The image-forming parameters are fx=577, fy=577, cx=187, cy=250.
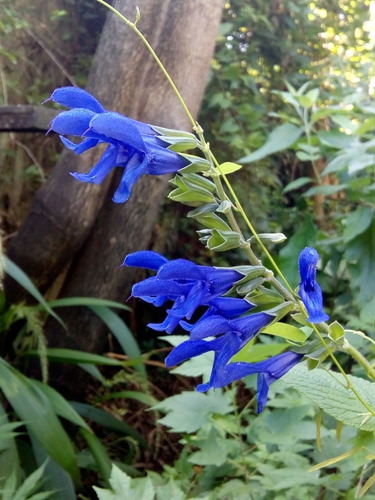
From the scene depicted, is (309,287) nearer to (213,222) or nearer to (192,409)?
(213,222)

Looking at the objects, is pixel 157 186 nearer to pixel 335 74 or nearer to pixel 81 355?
pixel 81 355

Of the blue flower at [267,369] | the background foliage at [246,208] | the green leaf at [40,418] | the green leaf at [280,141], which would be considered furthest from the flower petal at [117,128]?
the green leaf at [280,141]

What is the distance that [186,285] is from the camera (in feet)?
1.77

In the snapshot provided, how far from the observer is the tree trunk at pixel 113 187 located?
1.82 meters

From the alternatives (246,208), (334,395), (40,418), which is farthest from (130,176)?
(246,208)

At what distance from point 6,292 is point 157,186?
1.99 ft

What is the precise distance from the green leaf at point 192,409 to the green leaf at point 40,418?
0.40 metres

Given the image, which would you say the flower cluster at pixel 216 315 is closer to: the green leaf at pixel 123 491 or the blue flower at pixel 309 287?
the blue flower at pixel 309 287

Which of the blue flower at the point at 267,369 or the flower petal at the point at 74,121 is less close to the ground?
the flower petal at the point at 74,121

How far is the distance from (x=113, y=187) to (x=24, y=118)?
1.18 ft

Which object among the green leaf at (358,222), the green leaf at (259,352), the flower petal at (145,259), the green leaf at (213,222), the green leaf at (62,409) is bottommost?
the green leaf at (62,409)

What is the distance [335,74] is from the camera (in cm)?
262

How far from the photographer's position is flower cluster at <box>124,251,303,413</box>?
0.52m

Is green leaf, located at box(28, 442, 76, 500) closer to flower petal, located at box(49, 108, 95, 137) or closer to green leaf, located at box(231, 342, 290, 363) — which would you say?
green leaf, located at box(231, 342, 290, 363)
